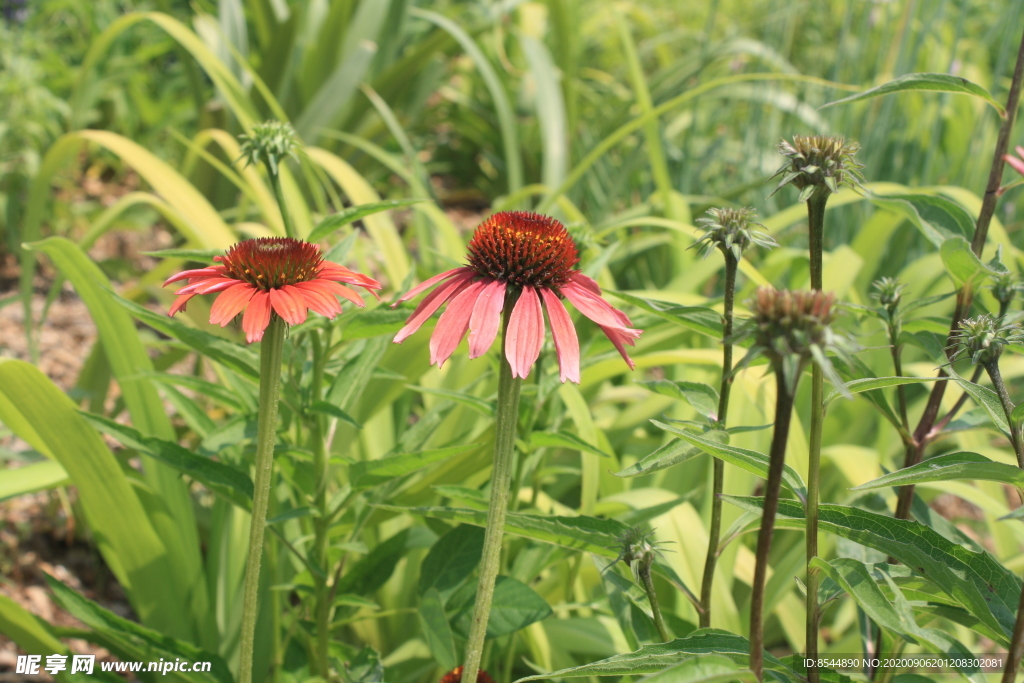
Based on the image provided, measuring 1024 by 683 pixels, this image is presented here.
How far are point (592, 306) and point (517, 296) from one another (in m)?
0.06

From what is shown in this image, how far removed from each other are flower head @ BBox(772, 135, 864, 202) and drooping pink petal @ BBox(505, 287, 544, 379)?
193 mm

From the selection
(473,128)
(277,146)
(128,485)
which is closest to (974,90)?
(277,146)

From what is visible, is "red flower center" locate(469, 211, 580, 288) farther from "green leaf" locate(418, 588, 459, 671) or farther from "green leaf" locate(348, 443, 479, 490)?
"green leaf" locate(418, 588, 459, 671)

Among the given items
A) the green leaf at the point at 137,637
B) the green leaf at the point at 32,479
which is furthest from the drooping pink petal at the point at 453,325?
the green leaf at the point at 32,479

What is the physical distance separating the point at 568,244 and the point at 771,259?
98cm

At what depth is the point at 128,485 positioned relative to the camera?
0.92m

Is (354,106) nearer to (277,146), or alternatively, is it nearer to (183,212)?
(183,212)

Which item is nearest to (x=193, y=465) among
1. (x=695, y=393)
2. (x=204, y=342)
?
(x=204, y=342)

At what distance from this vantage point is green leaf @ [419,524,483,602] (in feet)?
2.69

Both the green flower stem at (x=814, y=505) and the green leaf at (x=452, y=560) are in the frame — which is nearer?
the green flower stem at (x=814, y=505)

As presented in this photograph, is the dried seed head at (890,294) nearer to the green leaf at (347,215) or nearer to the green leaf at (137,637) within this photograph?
the green leaf at (347,215)

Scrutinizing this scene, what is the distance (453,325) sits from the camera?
553mm

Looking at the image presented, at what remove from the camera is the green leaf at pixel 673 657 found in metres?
0.51

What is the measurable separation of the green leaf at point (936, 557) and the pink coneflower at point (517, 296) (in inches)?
6.9
